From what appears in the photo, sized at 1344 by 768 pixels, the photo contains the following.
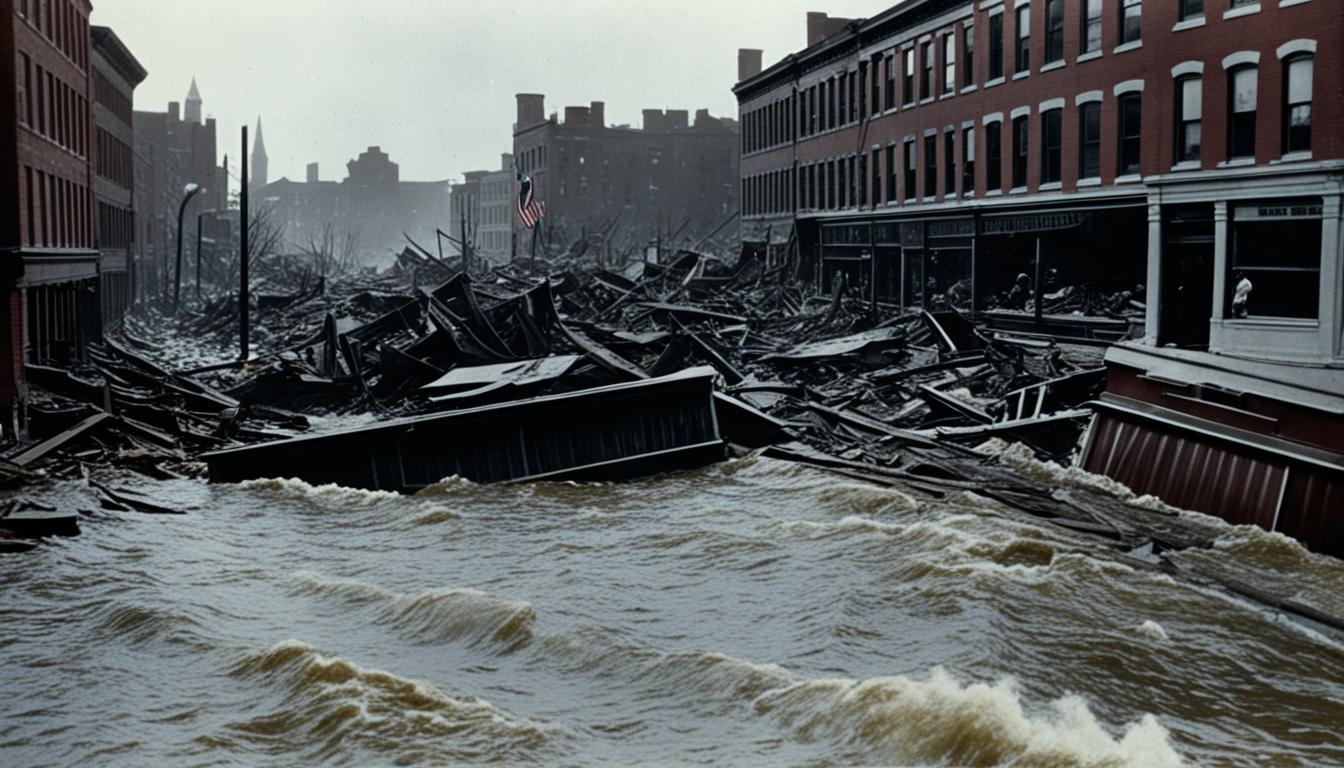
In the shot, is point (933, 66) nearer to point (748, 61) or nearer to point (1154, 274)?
point (1154, 274)

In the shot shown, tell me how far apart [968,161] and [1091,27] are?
779cm

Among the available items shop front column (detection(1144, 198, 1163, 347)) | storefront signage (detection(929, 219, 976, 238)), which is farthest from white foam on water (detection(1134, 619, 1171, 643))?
storefront signage (detection(929, 219, 976, 238))

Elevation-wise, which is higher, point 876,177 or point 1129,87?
point 1129,87

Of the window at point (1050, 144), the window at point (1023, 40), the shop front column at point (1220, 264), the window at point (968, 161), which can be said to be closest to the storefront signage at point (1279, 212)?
the shop front column at point (1220, 264)

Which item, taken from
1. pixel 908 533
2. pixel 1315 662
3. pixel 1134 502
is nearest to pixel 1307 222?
pixel 1134 502

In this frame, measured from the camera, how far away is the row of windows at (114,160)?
200 feet

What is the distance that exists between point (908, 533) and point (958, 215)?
2844 cm

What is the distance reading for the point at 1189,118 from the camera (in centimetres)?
3284

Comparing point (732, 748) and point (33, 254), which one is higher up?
point (33, 254)

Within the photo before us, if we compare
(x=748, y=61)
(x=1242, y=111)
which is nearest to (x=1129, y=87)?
(x=1242, y=111)

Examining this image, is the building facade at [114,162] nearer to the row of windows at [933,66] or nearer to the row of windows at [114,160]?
the row of windows at [114,160]

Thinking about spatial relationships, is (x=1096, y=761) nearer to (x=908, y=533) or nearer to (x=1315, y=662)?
(x=1315, y=662)

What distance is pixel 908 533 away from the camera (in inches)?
695

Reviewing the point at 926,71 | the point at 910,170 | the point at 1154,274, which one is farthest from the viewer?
the point at 910,170
